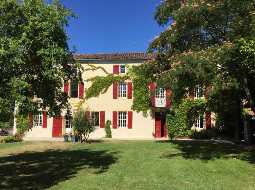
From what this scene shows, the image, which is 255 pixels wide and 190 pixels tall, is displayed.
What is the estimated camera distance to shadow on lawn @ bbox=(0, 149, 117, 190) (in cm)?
1611

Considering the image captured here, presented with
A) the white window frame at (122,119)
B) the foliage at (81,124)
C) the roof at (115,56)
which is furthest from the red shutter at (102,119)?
the foliage at (81,124)

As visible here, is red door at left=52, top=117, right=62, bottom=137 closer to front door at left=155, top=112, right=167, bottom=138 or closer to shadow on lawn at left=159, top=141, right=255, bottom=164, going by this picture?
front door at left=155, top=112, right=167, bottom=138

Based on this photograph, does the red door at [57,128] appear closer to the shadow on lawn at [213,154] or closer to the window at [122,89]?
the window at [122,89]

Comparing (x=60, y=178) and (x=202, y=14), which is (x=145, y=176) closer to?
(x=60, y=178)

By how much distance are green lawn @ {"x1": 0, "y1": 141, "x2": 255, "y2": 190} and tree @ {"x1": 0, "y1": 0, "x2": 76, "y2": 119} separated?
296 cm

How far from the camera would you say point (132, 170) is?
720 inches

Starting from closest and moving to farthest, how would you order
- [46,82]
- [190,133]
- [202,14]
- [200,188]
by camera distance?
[200,188]
[46,82]
[202,14]
[190,133]

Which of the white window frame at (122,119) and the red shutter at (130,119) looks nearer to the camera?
the red shutter at (130,119)

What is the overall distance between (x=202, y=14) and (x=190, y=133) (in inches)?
798

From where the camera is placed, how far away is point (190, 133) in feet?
131

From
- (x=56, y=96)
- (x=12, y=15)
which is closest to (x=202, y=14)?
(x=56, y=96)

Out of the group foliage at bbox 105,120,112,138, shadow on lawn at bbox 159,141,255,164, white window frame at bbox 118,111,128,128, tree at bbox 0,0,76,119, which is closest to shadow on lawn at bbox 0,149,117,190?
tree at bbox 0,0,76,119

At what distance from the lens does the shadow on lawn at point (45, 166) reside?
16109 millimetres

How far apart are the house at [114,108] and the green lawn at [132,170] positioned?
14.6m
